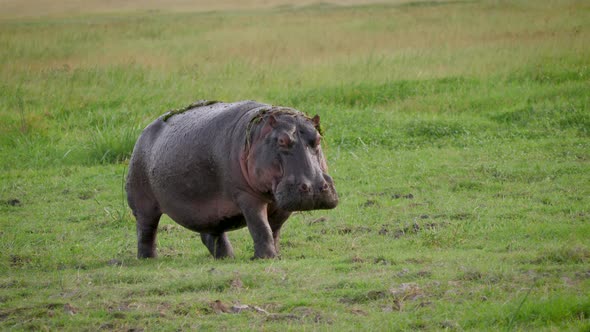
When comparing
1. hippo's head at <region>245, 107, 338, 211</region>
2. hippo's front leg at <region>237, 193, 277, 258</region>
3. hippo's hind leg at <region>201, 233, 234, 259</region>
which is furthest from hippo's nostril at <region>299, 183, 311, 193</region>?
hippo's hind leg at <region>201, 233, 234, 259</region>

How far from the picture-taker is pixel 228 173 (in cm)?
717

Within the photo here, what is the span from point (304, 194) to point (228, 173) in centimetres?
88

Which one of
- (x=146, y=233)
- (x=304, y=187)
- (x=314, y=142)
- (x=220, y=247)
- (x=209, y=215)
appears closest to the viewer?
(x=304, y=187)

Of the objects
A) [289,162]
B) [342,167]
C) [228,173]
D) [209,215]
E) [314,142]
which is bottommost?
[342,167]

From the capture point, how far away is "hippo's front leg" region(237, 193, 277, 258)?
7.00m

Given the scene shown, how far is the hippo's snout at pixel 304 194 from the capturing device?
21.5 feet

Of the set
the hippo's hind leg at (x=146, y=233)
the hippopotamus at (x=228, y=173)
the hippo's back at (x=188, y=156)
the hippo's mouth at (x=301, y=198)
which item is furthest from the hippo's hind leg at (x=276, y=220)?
the hippo's hind leg at (x=146, y=233)

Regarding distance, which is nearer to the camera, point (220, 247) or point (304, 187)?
point (304, 187)

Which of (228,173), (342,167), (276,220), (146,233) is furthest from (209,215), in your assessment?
(342,167)

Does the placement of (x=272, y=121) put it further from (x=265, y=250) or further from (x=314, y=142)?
(x=265, y=250)

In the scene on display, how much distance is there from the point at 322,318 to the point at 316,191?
1.49m

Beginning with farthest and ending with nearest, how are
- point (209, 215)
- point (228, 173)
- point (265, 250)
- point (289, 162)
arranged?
1. point (209, 215)
2. point (228, 173)
3. point (265, 250)
4. point (289, 162)

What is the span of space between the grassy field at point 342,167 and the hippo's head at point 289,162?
54cm

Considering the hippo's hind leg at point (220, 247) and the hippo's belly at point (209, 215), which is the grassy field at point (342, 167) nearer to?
the hippo's hind leg at point (220, 247)
